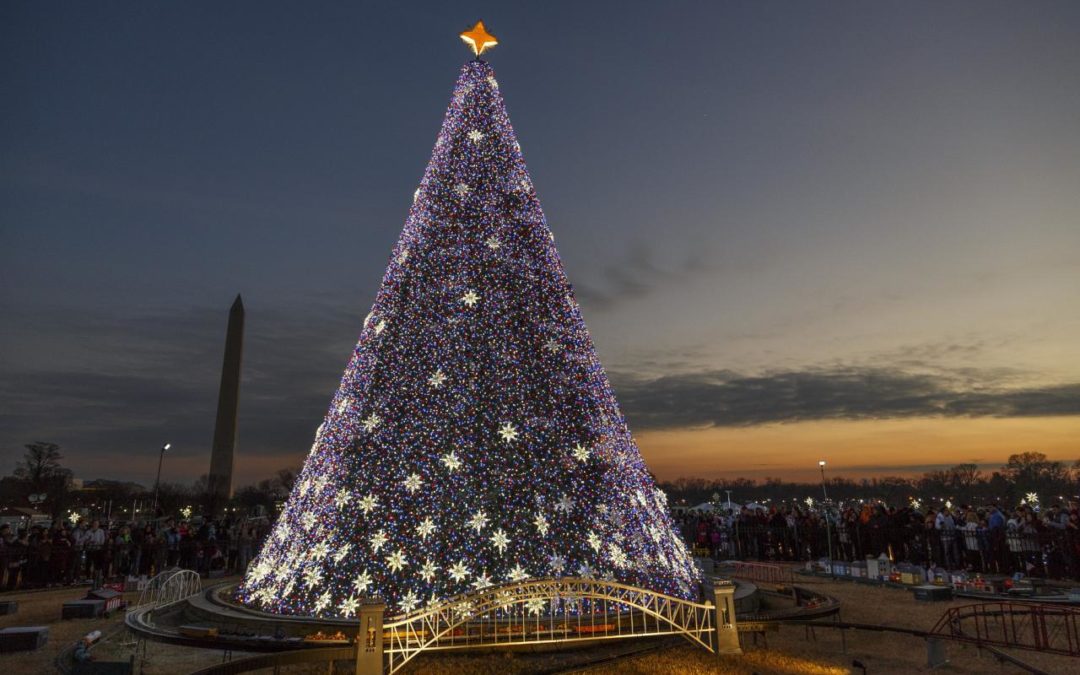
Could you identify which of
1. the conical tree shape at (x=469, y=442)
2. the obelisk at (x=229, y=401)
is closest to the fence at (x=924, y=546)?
the conical tree shape at (x=469, y=442)

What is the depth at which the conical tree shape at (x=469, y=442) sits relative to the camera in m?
8.91

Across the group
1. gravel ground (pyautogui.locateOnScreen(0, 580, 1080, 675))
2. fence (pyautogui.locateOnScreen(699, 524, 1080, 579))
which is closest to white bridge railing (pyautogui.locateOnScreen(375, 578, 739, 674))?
gravel ground (pyautogui.locateOnScreen(0, 580, 1080, 675))

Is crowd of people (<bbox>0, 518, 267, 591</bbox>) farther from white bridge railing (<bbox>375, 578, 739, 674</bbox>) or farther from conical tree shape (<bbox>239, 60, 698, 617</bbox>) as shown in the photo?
white bridge railing (<bbox>375, 578, 739, 674</bbox>)

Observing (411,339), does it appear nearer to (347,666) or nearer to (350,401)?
(350,401)

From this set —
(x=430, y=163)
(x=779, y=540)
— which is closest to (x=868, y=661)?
(x=430, y=163)

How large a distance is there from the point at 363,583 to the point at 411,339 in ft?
12.3

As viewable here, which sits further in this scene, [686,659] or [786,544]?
[786,544]

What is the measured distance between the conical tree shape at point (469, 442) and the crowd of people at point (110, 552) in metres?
11.2

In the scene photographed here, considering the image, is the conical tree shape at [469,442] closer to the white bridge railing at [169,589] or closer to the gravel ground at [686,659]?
the gravel ground at [686,659]

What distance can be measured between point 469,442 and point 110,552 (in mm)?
15871

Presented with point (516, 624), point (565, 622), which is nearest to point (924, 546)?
point (565, 622)

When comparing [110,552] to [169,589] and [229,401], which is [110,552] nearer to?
[169,589]

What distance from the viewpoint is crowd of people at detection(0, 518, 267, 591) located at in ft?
56.4

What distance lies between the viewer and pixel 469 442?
9625 mm
